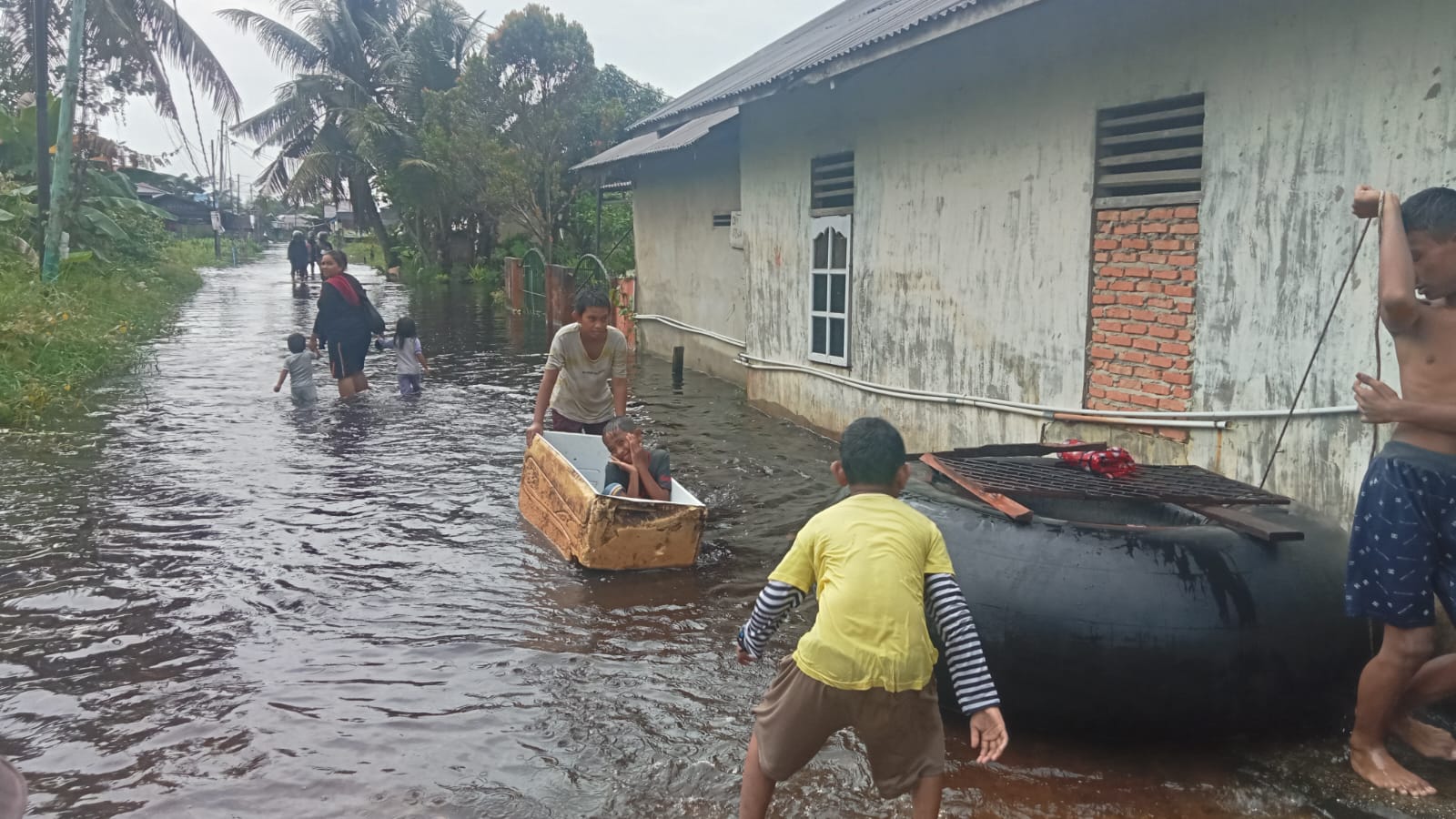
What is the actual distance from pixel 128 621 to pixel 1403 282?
598cm

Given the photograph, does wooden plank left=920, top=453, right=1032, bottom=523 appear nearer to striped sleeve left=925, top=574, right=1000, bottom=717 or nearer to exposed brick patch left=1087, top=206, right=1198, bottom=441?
striped sleeve left=925, top=574, right=1000, bottom=717

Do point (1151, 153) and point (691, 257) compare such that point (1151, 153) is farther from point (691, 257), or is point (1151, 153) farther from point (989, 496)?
point (691, 257)

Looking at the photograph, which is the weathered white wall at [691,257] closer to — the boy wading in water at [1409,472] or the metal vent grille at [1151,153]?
the metal vent grille at [1151,153]

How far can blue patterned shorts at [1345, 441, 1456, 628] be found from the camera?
3.43m

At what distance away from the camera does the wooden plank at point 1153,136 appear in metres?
6.04

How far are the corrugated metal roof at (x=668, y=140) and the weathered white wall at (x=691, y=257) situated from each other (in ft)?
0.95

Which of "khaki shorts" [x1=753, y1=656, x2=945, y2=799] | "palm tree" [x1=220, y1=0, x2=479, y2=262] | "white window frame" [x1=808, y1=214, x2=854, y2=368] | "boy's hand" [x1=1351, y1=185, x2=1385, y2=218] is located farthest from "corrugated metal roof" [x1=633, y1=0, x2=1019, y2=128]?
"palm tree" [x1=220, y1=0, x2=479, y2=262]

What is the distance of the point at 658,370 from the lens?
15.4 metres

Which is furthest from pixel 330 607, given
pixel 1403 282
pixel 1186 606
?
pixel 1403 282

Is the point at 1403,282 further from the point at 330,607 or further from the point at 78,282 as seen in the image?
the point at 78,282

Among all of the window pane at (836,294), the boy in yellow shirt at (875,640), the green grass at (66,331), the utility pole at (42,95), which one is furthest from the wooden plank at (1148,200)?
the utility pole at (42,95)

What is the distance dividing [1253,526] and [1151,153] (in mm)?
3170

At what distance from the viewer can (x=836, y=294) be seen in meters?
10.1

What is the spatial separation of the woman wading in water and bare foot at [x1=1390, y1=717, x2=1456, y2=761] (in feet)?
32.9
